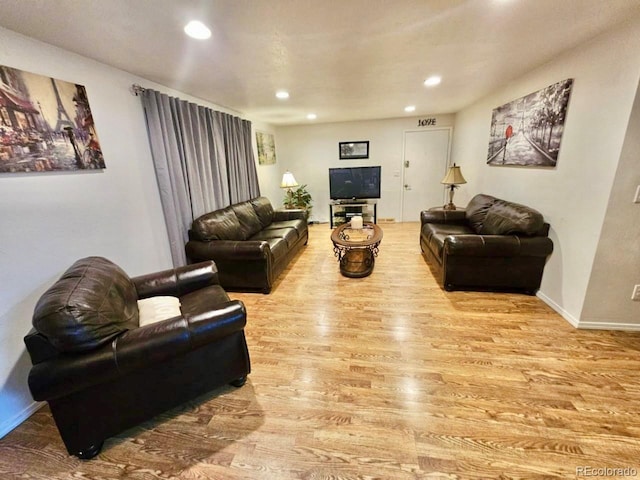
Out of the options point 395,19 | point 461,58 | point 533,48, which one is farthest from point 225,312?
point 533,48

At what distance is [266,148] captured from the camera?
539 cm

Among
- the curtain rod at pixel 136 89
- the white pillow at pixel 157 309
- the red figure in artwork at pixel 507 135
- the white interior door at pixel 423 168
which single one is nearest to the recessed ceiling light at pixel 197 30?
the curtain rod at pixel 136 89

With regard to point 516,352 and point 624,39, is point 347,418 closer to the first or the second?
point 516,352

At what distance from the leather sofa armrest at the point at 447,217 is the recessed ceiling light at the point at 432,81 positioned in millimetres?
1649

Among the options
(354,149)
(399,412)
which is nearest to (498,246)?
(399,412)

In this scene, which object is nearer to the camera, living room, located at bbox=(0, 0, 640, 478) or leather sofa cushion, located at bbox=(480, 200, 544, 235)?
living room, located at bbox=(0, 0, 640, 478)

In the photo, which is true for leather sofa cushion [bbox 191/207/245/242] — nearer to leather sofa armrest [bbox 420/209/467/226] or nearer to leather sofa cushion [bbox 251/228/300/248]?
leather sofa cushion [bbox 251/228/300/248]

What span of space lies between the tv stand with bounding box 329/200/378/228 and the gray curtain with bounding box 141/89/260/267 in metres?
2.40

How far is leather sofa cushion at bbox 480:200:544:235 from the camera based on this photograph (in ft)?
8.29

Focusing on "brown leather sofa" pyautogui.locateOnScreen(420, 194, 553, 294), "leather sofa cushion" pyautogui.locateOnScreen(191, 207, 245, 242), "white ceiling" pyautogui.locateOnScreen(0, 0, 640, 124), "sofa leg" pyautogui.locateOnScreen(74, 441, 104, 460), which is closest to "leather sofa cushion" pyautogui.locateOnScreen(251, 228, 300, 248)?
"leather sofa cushion" pyautogui.locateOnScreen(191, 207, 245, 242)

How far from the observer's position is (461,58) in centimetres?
226

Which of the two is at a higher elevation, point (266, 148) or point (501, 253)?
point (266, 148)

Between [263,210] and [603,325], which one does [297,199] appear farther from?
[603,325]

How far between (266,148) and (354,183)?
198cm
